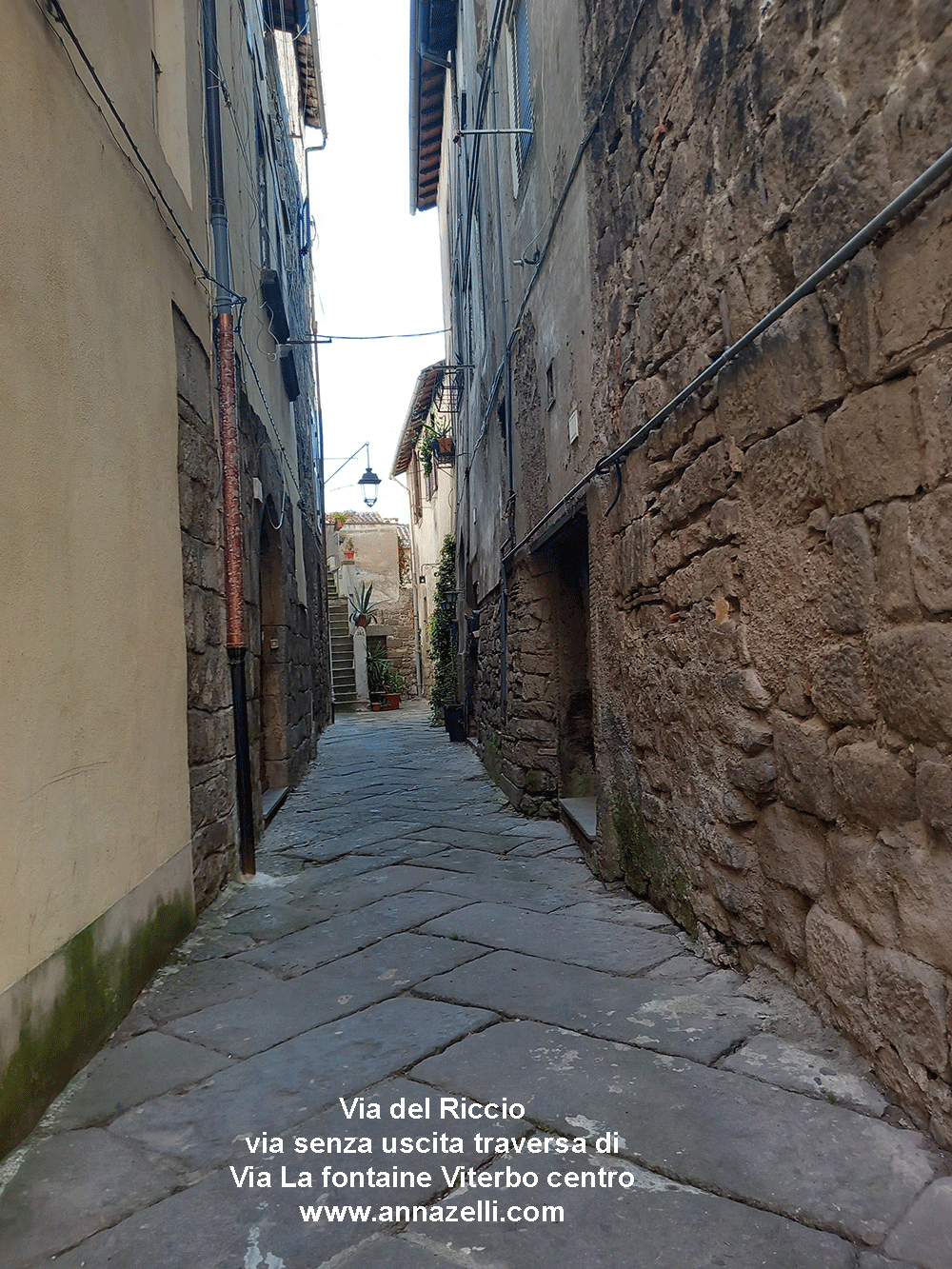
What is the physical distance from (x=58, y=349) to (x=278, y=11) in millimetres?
9359

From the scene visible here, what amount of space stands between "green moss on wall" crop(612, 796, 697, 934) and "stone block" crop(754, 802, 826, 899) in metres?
0.56

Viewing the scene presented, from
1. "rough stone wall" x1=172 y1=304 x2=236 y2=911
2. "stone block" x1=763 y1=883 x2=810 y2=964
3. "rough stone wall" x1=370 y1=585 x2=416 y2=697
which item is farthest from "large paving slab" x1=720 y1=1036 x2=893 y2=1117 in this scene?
"rough stone wall" x1=370 y1=585 x2=416 y2=697

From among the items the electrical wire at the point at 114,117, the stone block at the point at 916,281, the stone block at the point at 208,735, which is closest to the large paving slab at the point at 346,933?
the stone block at the point at 208,735

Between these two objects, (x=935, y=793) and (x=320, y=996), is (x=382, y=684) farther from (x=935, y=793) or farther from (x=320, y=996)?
(x=935, y=793)

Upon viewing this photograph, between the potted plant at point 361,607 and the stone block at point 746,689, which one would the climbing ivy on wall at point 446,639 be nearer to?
the potted plant at point 361,607

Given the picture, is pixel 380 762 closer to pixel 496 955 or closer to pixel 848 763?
pixel 496 955

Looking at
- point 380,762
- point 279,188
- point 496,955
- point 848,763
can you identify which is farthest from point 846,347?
point 279,188

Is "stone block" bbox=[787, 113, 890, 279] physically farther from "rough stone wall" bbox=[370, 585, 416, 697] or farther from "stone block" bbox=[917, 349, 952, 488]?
"rough stone wall" bbox=[370, 585, 416, 697]

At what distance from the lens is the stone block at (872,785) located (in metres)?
1.72

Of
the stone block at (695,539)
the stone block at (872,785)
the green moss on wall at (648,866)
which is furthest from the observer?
the green moss on wall at (648,866)

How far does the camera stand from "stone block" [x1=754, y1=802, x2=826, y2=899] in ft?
6.80

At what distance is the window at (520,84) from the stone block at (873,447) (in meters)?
3.91

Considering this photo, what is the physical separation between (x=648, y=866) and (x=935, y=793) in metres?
1.72

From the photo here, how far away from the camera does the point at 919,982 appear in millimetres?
1647
